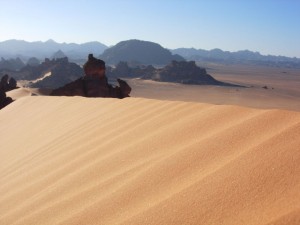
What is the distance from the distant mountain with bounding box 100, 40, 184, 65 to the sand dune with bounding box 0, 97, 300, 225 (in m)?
127

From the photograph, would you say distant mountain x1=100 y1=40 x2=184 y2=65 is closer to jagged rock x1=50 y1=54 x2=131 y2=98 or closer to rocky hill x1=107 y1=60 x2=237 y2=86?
rocky hill x1=107 y1=60 x2=237 y2=86

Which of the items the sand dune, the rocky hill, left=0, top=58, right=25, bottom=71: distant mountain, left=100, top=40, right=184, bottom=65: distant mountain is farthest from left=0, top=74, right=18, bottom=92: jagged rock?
left=100, top=40, right=184, bottom=65: distant mountain

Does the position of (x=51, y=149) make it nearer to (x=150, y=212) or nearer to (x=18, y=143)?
(x=18, y=143)

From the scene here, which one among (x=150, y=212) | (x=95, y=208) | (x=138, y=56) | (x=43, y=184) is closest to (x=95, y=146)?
(x=43, y=184)

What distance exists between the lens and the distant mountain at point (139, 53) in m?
135

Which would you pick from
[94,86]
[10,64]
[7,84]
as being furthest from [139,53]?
[94,86]

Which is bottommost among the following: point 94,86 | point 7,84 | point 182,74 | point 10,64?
point 182,74

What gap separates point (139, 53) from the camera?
5645 inches

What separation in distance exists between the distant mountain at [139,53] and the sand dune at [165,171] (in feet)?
417

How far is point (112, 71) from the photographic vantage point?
71.6 m

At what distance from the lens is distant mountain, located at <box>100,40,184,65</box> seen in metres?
135

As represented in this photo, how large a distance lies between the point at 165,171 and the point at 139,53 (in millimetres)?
142970

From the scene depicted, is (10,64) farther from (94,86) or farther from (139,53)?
(139,53)

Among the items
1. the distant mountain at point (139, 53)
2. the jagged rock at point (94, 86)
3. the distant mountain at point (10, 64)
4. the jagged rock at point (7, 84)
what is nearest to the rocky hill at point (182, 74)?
the distant mountain at point (10, 64)
